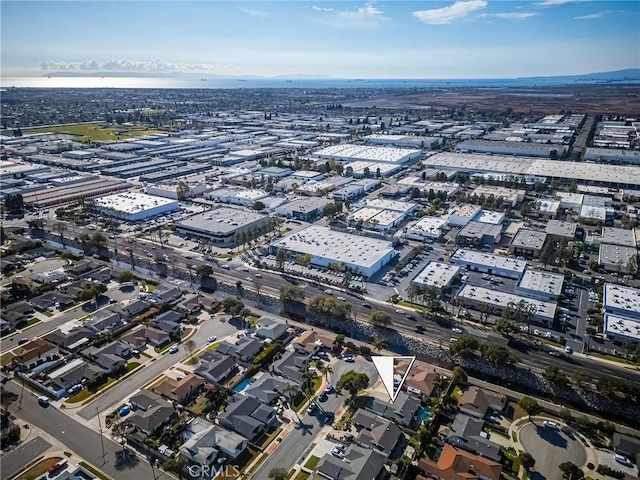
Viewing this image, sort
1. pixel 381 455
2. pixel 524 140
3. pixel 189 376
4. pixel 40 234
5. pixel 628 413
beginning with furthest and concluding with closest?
pixel 524 140, pixel 40 234, pixel 189 376, pixel 628 413, pixel 381 455

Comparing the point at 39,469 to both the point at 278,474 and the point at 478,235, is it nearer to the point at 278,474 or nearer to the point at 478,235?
the point at 278,474

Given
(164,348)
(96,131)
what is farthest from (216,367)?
(96,131)

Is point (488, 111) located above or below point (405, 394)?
above

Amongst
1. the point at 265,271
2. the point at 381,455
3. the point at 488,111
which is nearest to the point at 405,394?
the point at 381,455

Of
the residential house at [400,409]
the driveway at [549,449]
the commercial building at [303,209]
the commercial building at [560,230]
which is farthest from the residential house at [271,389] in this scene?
the commercial building at [560,230]

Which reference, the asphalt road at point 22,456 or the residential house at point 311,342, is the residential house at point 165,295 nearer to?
the residential house at point 311,342

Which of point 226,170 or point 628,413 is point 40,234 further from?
point 628,413
